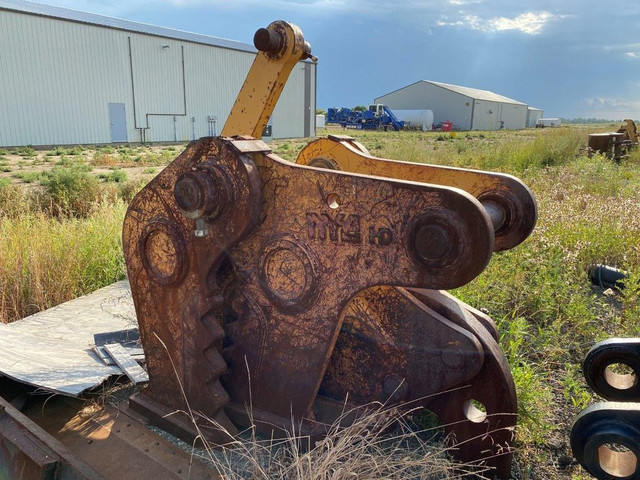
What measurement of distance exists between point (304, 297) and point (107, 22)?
27.1 meters

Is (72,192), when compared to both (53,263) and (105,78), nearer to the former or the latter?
(53,263)

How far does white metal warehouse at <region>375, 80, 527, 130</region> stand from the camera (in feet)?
188

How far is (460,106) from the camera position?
191ft

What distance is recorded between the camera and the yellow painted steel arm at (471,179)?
7.34 feet

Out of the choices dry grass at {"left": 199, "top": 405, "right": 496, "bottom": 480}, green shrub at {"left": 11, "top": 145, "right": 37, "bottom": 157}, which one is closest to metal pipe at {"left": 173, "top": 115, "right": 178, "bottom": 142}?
green shrub at {"left": 11, "top": 145, "right": 37, "bottom": 157}

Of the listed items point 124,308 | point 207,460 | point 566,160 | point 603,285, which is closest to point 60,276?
point 124,308

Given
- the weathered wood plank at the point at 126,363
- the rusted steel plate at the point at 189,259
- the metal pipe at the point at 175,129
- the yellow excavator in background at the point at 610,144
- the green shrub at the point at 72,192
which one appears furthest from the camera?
the metal pipe at the point at 175,129

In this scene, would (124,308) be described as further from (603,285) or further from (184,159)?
(603,285)

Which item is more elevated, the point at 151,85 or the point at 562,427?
the point at 151,85

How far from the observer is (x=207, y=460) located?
207 centimetres

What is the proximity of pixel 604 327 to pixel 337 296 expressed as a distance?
249cm

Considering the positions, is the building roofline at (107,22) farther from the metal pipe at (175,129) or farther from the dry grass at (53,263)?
the dry grass at (53,263)

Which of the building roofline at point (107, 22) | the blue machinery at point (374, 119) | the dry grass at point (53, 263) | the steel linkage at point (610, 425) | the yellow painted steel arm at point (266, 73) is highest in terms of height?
the building roofline at point (107, 22)

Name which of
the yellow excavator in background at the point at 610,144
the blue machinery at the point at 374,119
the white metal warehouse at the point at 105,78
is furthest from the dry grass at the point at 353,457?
the blue machinery at the point at 374,119
